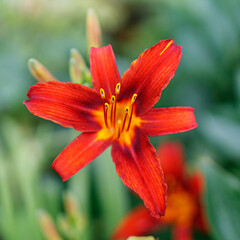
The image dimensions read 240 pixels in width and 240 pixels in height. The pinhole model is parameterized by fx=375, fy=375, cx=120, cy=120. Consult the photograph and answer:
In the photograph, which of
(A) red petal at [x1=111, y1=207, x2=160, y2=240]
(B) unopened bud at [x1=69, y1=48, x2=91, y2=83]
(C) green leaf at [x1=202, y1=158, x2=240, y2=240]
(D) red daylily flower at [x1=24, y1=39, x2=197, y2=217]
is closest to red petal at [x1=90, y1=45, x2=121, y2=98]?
(D) red daylily flower at [x1=24, y1=39, x2=197, y2=217]

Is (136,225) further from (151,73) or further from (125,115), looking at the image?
(151,73)

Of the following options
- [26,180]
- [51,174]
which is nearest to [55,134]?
[51,174]

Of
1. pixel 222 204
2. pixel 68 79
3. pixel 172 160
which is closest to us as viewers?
pixel 222 204

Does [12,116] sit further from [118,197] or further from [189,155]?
[189,155]

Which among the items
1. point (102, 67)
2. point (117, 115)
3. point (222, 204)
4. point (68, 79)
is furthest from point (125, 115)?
point (68, 79)

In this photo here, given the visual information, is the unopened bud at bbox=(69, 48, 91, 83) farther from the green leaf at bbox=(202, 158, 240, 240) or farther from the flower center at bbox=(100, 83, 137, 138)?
the green leaf at bbox=(202, 158, 240, 240)

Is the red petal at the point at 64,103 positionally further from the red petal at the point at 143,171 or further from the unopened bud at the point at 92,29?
the unopened bud at the point at 92,29

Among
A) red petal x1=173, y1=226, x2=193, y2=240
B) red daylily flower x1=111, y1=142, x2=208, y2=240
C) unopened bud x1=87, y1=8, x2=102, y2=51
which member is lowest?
red petal x1=173, y1=226, x2=193, y2=240
